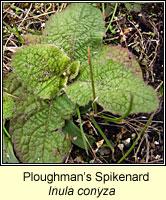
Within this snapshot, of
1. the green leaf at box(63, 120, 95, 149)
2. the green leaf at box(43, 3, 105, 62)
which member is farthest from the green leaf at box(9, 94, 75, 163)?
the green leaf at box(43, 3, 105, 62)

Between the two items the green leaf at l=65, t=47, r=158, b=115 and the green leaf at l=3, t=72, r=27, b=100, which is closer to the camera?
the green leaf at l=65, t=47, r=158, b=115

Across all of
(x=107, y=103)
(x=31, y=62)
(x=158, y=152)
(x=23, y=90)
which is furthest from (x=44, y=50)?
(x=158, y=152)

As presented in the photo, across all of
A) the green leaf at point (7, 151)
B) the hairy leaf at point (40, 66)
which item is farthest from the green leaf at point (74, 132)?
the green leaf at point (7, 151)

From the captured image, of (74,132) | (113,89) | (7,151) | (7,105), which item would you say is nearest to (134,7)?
(113,89)

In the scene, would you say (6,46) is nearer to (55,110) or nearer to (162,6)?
(55,110)

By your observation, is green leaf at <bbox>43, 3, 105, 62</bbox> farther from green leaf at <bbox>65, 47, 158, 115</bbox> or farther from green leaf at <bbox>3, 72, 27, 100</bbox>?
green leaf at <bbox>3, 72, 27, 100</bbox>

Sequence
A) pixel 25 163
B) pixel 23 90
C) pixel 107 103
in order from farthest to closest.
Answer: pixel 23 90 → pixel 25 163 → pixel 107 103

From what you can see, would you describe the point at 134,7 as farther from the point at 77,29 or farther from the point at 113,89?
the point at 113,89

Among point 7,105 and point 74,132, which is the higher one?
point 7,105
